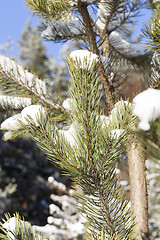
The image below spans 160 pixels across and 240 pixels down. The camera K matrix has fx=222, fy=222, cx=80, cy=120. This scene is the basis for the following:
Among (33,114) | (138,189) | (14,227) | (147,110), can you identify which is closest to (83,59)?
(33,114)

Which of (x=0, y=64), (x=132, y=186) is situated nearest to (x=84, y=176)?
(x=132, y=186)

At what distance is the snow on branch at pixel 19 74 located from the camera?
1.39 m

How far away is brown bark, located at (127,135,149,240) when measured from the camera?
46.4 inches

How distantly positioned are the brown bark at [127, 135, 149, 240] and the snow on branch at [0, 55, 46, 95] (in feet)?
2.20

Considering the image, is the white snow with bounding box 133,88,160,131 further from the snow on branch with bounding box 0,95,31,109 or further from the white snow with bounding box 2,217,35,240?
the snow on branch with bounding box 0,95,31,109

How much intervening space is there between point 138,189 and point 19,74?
99 cm

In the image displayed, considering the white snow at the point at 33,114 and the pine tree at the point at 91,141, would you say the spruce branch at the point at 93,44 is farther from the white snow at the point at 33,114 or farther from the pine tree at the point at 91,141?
the white snow at the point at 33,114

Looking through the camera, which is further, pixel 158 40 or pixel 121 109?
pixel 158 40

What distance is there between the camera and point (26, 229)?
90 cm

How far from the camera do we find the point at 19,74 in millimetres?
1405

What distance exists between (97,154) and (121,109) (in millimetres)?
194

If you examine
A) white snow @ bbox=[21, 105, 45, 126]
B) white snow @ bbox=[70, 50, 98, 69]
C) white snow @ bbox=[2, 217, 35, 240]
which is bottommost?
white snow @ bbox=[2, 217, 35, 240]

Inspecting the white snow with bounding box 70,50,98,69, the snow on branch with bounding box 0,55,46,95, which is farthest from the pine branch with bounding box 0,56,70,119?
the white snow with bounding box 70,50,98,69

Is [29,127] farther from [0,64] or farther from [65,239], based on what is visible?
[65,239]
